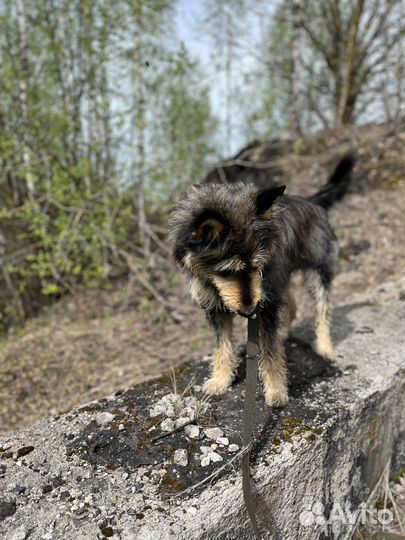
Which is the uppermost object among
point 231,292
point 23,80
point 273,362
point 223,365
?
point 23,80

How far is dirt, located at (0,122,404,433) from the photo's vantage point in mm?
5996

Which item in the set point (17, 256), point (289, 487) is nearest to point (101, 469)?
point (289, 487)

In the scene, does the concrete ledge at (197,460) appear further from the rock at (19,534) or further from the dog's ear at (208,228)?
the dog's ear at (208,228)

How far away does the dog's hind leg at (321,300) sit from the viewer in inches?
175

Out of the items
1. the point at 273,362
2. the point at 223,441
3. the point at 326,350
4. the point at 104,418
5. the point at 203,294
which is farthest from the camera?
the point at 326,350

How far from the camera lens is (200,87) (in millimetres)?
12984

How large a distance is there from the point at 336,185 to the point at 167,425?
348cm

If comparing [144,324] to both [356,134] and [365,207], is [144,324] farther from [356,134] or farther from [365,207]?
[356,134]

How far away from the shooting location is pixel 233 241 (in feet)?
8.11

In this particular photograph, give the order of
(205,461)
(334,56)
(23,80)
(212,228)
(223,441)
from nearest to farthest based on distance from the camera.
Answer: (212,228) < (205,461) < (223,441) < (23,80) < (334,56)

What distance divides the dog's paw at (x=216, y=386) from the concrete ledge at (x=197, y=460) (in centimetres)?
8

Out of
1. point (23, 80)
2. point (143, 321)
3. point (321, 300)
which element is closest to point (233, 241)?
point (321, 300)

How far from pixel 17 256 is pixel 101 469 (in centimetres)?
721

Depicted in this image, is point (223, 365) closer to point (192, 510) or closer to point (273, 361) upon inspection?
point (273, 361)
